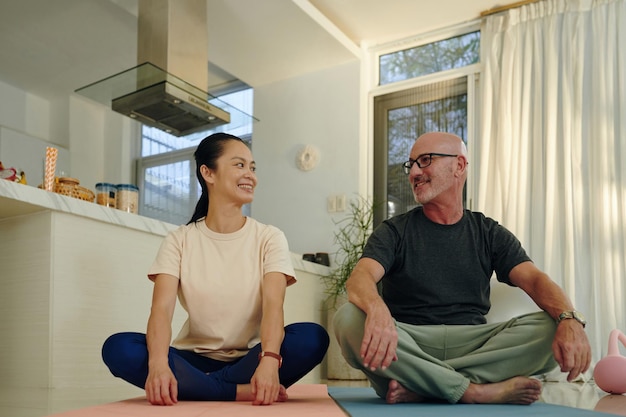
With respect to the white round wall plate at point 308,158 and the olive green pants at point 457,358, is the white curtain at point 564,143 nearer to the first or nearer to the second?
the white round wall plate at point 308,158

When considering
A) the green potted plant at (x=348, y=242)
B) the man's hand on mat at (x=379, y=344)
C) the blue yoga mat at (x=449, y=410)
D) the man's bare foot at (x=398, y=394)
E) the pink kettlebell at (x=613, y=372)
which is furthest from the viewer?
the green potted plant at (x=348, y=242)

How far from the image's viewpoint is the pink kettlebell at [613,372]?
9.10 feet

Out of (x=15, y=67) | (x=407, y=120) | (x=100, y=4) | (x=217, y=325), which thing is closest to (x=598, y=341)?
(x=407, y=120)

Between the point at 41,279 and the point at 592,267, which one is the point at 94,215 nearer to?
the point at 41,279

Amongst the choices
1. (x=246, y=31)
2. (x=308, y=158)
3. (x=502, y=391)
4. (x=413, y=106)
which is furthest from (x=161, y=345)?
(x=413, y=106)

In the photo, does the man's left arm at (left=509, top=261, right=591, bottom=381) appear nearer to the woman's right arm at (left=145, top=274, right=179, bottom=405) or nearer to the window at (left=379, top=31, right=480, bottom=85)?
the woman's right arm at (left=145, top=274, right=179, bottom=405)

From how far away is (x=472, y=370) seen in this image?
1851 millimetres

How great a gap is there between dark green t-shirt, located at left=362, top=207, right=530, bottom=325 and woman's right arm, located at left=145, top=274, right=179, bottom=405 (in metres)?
0.60

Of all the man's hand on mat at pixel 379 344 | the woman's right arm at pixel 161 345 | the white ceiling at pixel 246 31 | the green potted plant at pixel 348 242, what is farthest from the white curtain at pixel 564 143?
the woman's right arm at pixel 161 345

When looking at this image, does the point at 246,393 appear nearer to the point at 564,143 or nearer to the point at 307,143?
the point at 564,143

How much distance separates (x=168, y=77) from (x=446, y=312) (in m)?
2.31

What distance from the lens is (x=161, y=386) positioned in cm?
175

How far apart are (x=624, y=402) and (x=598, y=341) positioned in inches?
67.0

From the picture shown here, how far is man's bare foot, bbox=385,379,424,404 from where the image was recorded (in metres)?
1.81
